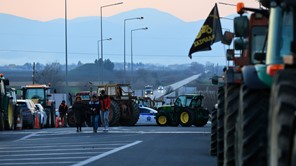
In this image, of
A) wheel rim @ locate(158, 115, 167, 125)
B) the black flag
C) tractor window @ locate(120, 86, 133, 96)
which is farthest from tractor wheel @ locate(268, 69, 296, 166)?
tractor window @ locate(120, 86, 133, 96)

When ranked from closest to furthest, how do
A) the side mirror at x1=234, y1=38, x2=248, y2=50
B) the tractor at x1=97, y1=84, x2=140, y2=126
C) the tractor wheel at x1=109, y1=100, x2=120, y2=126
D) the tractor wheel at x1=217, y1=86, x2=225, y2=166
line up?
the side mirror at x1=234, y1=38, x2=248, y2=50 < the tractor wheel at x1=217, y1=86, x2=225, y2=166 < the tractor wheel at x1=109, y1=100, x2=120, y2=126 < the tractor at x1=97, y1=84, x2=140, y2=126

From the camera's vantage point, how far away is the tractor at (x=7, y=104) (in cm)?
4016

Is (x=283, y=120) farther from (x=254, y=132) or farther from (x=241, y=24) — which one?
(x=241, y=24)

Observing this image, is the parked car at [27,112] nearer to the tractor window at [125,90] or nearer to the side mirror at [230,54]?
the tractor window at [125,90]

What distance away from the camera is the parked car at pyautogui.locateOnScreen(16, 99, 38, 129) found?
4822 cm

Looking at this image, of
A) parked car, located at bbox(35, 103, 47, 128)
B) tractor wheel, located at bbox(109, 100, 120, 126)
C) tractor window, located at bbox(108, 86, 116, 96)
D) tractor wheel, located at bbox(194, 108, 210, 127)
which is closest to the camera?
tractor wheel, located at bbox(109, 100, 120, 126)

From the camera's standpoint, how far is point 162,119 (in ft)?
174

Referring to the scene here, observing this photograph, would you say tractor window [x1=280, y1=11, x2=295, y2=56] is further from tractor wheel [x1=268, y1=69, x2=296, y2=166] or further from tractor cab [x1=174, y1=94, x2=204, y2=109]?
tractor cab [x1=174, y1=94, x2=204, y2=109]

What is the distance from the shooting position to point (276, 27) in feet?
32.5

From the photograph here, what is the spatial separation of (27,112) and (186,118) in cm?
893

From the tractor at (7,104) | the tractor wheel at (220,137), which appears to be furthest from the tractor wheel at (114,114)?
the tractor wheel at (220,137)

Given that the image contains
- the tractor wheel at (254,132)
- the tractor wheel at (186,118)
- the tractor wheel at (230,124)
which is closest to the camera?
the tractor wheel at (254,132)

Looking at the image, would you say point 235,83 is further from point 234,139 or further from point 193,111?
point 193,111

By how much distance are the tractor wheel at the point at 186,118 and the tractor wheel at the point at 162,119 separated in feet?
3.58
